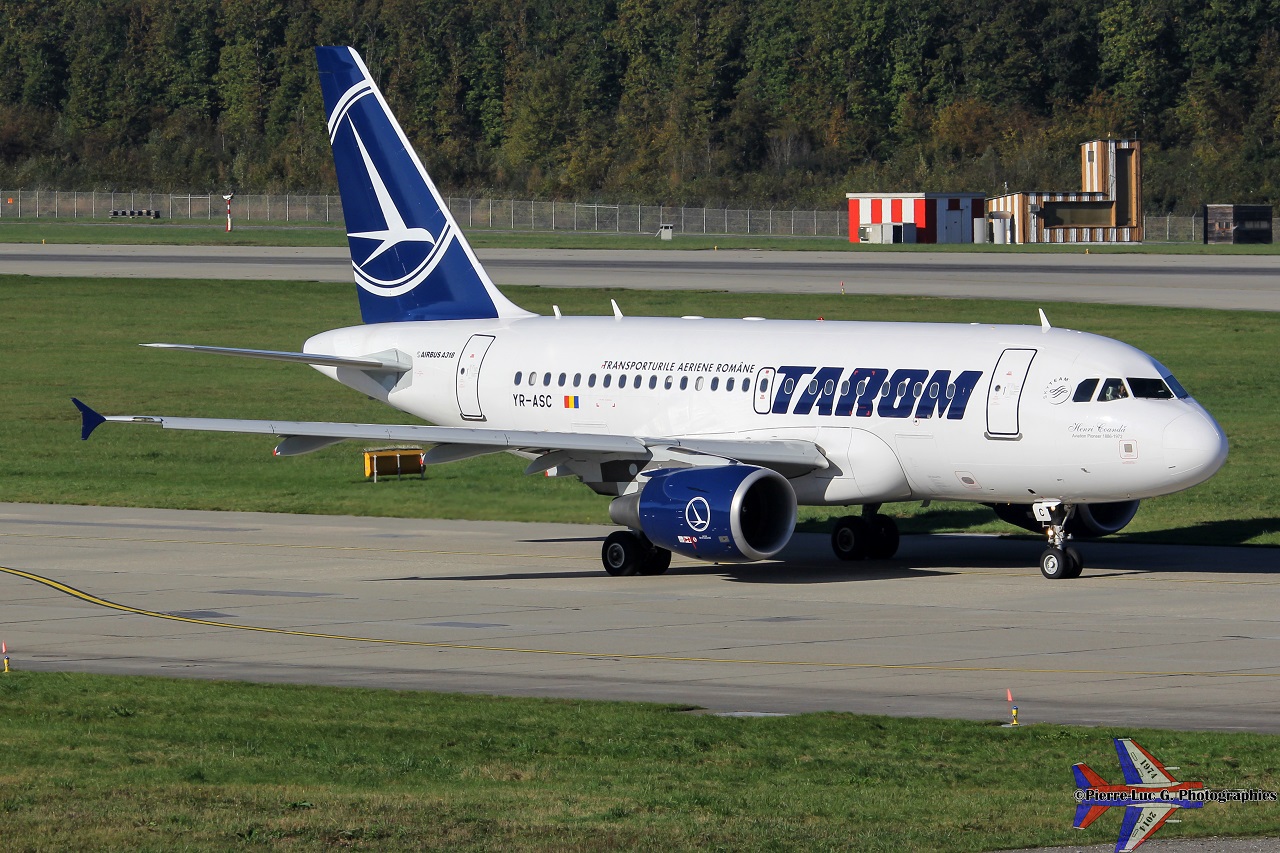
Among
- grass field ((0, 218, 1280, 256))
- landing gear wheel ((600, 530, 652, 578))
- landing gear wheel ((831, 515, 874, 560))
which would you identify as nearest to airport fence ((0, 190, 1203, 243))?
grass field ((0, 218, 1280, 256))

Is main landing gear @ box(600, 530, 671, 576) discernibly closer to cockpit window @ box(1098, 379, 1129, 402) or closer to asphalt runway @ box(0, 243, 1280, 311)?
cockpit window @ box(1098, 379, 1129, 402)

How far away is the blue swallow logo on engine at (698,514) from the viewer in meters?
31.3

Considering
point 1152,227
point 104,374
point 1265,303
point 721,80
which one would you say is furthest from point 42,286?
point 721,80

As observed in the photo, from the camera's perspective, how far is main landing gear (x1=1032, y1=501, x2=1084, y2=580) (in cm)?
3262

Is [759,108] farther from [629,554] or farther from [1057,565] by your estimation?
[1057,565]

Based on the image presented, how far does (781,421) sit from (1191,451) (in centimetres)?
732

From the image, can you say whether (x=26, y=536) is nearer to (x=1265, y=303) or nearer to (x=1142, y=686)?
(x=1142, y=686)

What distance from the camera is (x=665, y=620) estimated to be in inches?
1144

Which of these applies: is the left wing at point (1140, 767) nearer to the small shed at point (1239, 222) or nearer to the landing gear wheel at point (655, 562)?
the landing gear wheel at point (655, 562)

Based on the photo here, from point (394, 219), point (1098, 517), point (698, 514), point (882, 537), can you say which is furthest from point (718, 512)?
point (394, 219)

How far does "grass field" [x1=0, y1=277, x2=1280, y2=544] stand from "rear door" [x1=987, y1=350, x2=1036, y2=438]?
25.8 ft

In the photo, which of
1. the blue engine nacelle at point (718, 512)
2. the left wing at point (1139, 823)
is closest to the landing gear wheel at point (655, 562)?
the blue engine nacelle at point (718, 512)

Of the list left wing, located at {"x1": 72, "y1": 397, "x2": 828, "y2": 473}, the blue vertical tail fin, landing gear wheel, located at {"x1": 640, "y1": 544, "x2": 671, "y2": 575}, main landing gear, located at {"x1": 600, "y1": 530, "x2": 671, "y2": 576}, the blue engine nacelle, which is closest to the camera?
the blue engine nacelle

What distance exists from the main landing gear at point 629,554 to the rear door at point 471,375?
590cm
